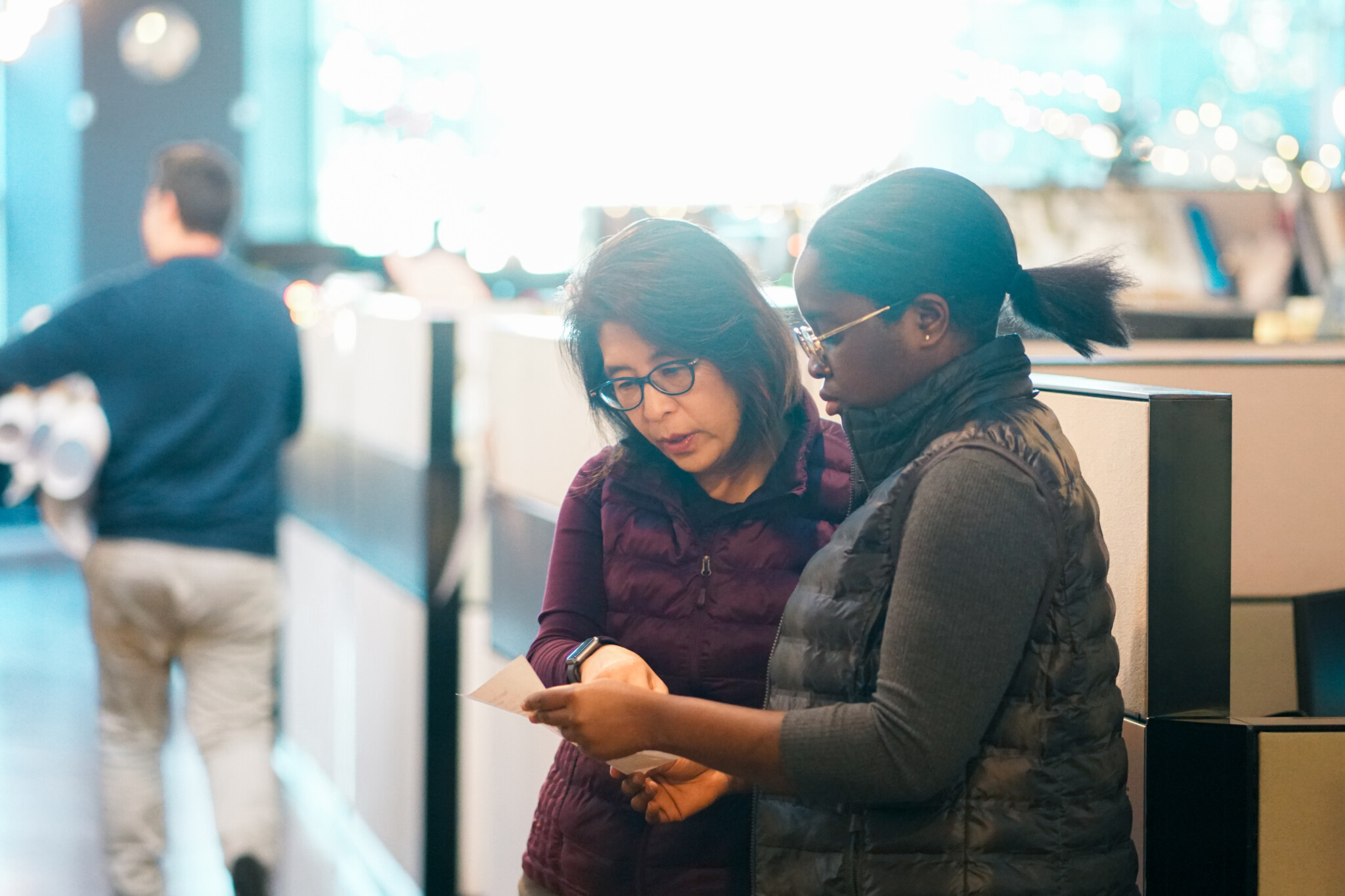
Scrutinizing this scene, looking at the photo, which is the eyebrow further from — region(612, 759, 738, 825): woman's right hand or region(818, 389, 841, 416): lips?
region(612, 759, 738, 825): woman's right hand

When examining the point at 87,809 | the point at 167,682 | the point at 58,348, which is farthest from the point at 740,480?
the point at 87,809

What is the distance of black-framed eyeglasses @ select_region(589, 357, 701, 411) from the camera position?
1443 mm

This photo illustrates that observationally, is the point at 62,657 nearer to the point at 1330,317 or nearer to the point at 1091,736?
the point at 1330,317

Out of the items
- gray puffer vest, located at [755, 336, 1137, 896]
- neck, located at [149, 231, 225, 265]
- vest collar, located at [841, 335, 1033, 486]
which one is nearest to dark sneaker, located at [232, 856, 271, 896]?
neck, located at [149, 231, 225, 265]

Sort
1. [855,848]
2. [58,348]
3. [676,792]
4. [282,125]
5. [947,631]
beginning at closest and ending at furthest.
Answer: [947,631]
[855,848]
[676,792]
[58,348]
[282,125]

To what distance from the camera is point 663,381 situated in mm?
1448

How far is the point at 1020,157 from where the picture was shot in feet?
30.9

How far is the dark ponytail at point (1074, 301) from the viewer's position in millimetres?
1199

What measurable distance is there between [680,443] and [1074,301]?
443mm

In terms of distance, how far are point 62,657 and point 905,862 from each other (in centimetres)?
579

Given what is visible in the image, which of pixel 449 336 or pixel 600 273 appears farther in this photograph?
pixel 449 336

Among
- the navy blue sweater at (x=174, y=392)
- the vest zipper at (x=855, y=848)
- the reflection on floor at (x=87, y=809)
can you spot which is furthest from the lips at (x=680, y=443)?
the reflection on floor at (x=87, y=809)

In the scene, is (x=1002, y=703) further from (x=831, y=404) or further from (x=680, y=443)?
A: (x=680, y=443)

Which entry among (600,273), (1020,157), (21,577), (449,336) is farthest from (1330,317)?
(21,577)
